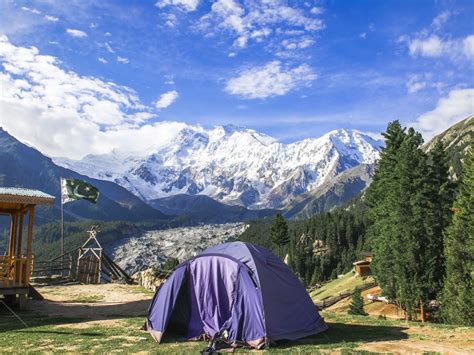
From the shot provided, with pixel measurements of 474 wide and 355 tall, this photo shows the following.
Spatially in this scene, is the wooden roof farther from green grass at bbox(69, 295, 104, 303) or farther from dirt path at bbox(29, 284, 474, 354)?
green grass at bbox(69, 295, 104, 303)

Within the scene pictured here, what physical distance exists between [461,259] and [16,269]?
28883mm

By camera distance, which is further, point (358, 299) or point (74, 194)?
point (358, 299)

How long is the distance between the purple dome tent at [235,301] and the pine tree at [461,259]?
741 inches

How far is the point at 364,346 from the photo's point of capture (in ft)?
43.4

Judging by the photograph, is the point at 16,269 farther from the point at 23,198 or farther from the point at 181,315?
the point at 181,315

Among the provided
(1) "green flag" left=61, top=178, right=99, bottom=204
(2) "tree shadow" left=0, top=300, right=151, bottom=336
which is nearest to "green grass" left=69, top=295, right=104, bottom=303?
(2) "tree shadow" left=0, top=300, right=151, bottom=336

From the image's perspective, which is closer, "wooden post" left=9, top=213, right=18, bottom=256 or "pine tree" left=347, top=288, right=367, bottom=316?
"wooden post" left=9, top=213, right=18, bottom=256

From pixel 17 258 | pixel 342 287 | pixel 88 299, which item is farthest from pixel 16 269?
pixel 342 287

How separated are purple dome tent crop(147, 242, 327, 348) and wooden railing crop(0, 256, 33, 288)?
31.8ft

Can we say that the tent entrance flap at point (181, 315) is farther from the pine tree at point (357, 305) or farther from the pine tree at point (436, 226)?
the pine tree at point (357, 305)

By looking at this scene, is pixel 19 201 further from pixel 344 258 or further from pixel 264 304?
pixel 344 258

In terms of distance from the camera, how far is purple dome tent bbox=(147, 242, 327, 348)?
1395 cm

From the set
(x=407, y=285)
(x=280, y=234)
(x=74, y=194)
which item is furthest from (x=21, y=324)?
(x=280, y=234)

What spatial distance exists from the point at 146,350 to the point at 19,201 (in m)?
12.0
